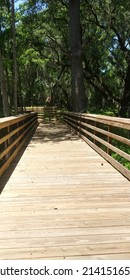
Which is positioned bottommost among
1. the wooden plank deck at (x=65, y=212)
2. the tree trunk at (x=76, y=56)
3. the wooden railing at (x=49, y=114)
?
the wooden plank deck at (x=65, y=212)

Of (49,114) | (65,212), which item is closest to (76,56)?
(65,212)

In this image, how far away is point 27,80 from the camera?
133 feet

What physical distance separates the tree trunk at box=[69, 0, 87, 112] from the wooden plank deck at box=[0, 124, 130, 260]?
8.29 metres

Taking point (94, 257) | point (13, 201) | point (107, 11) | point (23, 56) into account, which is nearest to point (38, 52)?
point (23, 56)

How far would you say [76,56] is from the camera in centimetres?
1543

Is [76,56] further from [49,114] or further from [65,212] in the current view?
[49,114]

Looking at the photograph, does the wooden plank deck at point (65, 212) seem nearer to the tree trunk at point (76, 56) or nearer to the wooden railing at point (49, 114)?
the tree trunk at point (76, 56)

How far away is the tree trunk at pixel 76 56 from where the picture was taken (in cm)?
1509

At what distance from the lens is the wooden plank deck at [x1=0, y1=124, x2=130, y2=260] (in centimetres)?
331

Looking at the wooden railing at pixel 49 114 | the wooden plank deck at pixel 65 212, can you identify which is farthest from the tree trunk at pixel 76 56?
the wooden railing at pixel 49 114

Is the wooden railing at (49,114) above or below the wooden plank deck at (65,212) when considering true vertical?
above

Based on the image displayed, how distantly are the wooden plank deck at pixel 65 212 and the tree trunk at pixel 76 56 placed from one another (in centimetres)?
829

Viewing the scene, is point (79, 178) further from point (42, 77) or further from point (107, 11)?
point (42, 77)

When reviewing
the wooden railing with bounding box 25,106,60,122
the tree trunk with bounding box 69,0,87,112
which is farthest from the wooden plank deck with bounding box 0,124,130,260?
the wooden railing with bounding box 25,106,60,122
